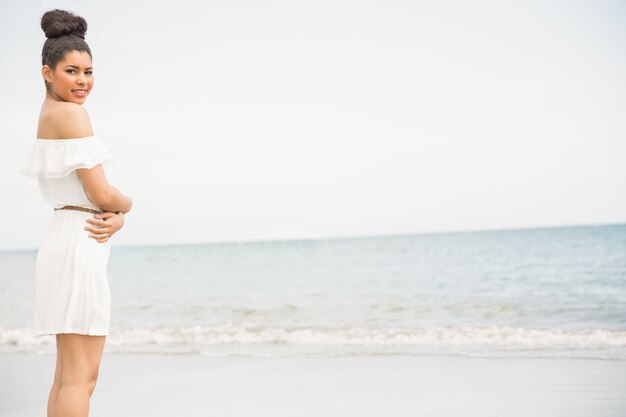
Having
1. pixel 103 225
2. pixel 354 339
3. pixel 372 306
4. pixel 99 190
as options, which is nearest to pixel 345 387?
pixel 103 225

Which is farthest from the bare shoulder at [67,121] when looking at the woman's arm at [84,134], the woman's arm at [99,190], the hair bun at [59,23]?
the hair bun at [59,23]

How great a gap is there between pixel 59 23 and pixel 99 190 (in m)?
0.58

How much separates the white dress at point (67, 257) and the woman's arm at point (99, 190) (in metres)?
0.04

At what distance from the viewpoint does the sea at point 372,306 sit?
23.4 ft

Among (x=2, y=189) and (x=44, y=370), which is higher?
(x=2, y=189)

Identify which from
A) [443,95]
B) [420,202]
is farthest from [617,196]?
[443,95]

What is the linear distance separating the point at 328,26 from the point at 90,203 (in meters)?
14.6

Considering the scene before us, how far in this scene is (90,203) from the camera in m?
2.19

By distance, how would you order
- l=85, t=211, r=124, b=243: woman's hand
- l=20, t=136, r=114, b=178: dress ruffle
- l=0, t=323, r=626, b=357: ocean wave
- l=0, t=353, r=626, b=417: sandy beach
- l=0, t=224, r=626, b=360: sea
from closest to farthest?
l=20, t=136, r=114, b=178: dress ruffle, l=85, t=211, r=124, b=243: woman's hand, l=0, t=353, r=626, b=417: sandy beach, l=0, t=323, r=626, b=357: ocean wave, l=0, t=224, r=626, b=360: sea

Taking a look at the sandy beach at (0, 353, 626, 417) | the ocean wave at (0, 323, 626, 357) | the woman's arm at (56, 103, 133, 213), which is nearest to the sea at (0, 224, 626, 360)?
the ocean wave at (0, 323, 626, 357)

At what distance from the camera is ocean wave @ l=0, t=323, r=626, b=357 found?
6.75m

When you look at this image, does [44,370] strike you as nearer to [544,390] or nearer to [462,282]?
[544,390]

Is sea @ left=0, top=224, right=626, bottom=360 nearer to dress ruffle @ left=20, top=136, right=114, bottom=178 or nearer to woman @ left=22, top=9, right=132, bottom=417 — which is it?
woman @ left=22, top=9, right=132, bottom=417

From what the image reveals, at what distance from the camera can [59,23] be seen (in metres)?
2.14
